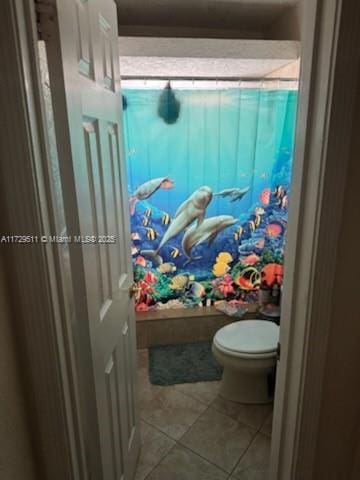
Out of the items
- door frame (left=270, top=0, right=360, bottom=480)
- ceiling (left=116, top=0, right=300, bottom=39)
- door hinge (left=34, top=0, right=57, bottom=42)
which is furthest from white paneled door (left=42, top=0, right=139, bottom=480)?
ceiling (left=116, top=0, right=300, bottom=39)

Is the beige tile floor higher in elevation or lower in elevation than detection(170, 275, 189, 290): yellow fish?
lower

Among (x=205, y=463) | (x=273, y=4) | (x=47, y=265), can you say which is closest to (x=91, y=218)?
(x=47, y=265)

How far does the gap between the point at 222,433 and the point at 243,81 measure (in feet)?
7.60

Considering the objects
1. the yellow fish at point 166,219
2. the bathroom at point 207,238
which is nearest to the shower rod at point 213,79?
the bathroom at point 207,238

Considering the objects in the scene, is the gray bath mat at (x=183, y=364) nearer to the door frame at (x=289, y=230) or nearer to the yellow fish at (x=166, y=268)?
the yellow fish at (x=166, y=268)

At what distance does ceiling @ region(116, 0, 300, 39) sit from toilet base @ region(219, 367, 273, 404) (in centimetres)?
223

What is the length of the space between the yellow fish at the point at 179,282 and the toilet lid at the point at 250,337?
26.8 inches

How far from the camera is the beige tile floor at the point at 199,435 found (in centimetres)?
163

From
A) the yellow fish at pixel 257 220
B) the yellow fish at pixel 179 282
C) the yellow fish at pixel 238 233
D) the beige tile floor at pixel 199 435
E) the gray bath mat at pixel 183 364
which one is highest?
the yellow fish at pixel 257 220

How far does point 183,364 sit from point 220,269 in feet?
2.66

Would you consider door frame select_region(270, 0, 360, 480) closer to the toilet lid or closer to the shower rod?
the toilet lid

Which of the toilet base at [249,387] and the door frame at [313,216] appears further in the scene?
the toilet base at [249,387]

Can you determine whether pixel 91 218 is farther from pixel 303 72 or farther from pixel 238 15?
pixel 238 15

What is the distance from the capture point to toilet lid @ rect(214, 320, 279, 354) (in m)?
1.92
